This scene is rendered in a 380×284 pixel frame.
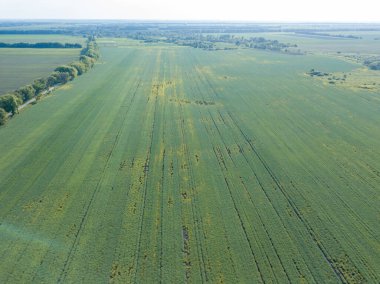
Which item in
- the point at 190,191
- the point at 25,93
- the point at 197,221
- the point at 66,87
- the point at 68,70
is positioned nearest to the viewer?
the point at 197,221

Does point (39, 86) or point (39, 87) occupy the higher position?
point (39, 86)

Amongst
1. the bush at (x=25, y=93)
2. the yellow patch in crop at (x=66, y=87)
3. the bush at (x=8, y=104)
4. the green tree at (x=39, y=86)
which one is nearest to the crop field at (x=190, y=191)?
the bush at (x=8, y=104)

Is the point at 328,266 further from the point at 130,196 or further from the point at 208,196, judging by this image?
the point at 130,196

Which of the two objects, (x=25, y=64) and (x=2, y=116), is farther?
(x=25, y=64)

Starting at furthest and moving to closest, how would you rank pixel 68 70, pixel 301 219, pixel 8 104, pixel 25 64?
pixel 25 64, pixel 68 70, pixel 8 104, pixel 301 219

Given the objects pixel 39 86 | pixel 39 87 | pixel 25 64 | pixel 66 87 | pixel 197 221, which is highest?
pixel 39 86

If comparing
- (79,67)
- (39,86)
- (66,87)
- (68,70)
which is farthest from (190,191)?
(79,67)

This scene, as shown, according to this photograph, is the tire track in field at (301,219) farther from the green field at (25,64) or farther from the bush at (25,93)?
the green field at (25,64)

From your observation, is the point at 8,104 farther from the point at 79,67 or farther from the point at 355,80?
the point at 355,80
